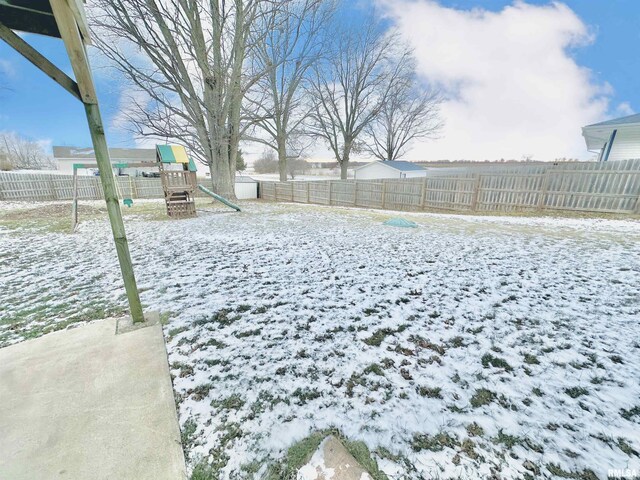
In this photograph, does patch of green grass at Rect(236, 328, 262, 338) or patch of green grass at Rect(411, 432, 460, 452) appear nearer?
patch of green grass at Rect(411, 432, 460, 452)

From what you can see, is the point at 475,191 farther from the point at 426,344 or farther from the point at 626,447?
the point at 626,447

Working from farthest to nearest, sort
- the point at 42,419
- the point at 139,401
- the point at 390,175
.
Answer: the point at 390,175 → the point at 139,401 → the point at 42,419

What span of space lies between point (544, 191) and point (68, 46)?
40.8ft

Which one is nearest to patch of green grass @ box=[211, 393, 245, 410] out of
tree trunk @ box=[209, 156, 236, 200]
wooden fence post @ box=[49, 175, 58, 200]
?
tree trunk @ box=[209, 156, 236, 200]

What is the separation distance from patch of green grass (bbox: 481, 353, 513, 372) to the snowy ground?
0.01m

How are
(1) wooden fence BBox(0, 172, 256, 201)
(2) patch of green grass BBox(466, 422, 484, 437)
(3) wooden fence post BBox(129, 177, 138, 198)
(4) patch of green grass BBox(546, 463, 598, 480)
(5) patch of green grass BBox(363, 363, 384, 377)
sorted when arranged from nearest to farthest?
1. (4) patch of green grass BBox(546, 463, 598, 480)
2. (2) patch of green grass BBox(466, 422, 484, 437)
3. (5) patch of green grass BBox(363, 363, 384, 377)
4. (1) wooden fence BBox(0, 172, 256, 201)
5. (3) wooden fence post BBox(129, 177, 138, 198)

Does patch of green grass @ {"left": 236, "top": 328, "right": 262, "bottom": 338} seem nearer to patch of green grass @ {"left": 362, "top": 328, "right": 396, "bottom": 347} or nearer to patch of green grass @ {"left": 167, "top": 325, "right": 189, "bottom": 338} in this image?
patch of green grass @ {"left": 167, "top": 325, "right": 189, "bottom": 338}

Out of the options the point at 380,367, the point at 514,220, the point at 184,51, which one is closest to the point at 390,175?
the point at 514,220

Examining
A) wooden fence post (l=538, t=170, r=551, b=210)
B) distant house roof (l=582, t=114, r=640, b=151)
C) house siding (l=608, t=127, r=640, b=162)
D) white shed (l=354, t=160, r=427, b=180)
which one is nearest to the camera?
wooden fence post (l=538, t=170, r=551, b=210)

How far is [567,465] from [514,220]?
29.4ft

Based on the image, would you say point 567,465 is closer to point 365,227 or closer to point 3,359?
point 3,359

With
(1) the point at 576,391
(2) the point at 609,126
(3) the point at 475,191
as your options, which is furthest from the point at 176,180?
(2) the point at 609,126

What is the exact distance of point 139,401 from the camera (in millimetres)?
1657

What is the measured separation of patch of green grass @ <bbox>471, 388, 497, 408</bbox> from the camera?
162 cm
